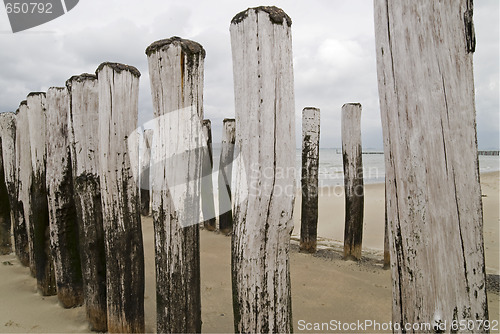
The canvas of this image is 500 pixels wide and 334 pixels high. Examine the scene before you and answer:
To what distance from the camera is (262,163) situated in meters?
2.03

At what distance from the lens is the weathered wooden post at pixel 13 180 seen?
16.8ft

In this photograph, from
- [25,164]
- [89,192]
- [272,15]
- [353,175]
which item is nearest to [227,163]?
[353,175]

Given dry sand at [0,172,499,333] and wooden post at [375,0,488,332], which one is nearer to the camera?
wooden post at [375,0,488,332]

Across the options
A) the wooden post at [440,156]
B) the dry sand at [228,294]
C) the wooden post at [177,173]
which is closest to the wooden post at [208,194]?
the dry sand at [228,294]

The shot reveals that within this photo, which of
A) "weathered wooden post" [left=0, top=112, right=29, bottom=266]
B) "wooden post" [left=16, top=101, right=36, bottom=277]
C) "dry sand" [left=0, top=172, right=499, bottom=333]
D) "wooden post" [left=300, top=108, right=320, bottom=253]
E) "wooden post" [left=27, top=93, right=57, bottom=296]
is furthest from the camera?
"wooden post" [left=300, top=108, right=320, bottom=253]

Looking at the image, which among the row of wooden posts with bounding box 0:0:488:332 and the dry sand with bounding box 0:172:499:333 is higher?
the row of wooden posts with bounding box 0:0:488:332

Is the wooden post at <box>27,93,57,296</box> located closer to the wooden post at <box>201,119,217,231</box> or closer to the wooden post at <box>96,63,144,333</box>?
the wooden post at <box>96,63,144,333</box>

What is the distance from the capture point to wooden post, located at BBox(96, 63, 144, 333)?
2744 millimetres

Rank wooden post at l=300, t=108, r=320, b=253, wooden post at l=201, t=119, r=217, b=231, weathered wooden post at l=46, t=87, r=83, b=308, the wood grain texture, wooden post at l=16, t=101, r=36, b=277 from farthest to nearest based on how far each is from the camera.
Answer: wooden post at l=201, t=119, r=217, b=231
wooden post at l=300, t=108, r=320, b=253
the wood grain texture
wooden post at l=16, t=101, r=36, b=277
weathered wooden post at l=46, t=87, r=83, b=308

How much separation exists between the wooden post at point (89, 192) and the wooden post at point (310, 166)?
3.59 metres

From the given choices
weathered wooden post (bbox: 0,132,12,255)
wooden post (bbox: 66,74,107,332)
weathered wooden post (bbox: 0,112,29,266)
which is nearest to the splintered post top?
wooden post (bbox: 66,74,107,332)

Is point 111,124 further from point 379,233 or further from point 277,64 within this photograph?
point 379,233

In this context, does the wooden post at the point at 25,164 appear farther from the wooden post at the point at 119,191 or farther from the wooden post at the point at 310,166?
the wooden post at the point at 310,166

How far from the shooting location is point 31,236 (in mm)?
4387
